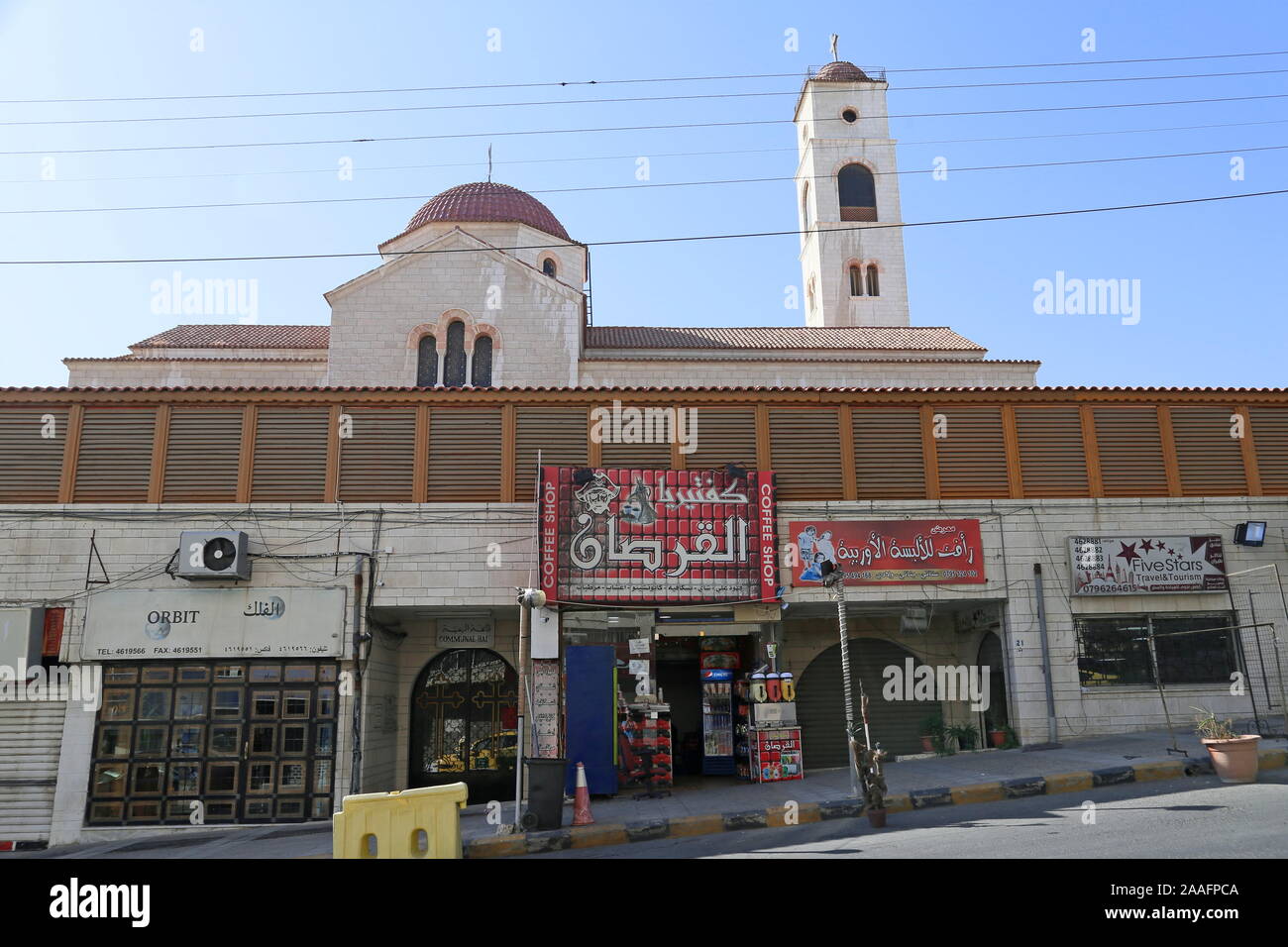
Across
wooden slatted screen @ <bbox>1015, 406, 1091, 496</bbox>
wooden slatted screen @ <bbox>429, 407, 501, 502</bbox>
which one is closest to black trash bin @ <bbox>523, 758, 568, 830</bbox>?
wooden slatted screen @ <bbox>429, 407, 501, 502</bbox>

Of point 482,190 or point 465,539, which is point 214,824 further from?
point 482,190

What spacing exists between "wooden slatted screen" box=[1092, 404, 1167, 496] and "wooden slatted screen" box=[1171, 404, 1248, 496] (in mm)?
385

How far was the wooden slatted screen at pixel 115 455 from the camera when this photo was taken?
15.9 m

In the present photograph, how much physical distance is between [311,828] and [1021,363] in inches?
943

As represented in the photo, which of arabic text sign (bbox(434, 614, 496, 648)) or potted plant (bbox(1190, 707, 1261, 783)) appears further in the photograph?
arabic text sign (bbox(434, 614, 496, 648))

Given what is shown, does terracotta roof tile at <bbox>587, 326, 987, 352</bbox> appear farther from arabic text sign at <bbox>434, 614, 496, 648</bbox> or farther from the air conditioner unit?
the air conditioner unit

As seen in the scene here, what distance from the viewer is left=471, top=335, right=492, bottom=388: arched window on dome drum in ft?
82.5

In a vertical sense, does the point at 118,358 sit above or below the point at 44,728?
above

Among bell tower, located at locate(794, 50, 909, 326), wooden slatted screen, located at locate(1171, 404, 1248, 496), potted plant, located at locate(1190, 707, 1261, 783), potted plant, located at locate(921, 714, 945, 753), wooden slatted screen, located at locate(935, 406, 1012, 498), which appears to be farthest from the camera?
bell tower, located at locate(794, 50, 909, 326)

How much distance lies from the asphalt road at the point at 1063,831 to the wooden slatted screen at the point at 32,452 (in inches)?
439

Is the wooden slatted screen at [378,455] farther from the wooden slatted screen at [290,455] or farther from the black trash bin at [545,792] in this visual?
the black trash bin at [545,792]

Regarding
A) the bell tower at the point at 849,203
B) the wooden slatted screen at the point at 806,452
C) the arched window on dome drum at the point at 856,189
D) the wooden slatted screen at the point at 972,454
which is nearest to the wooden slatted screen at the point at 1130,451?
the wooden slatted screen at the point at 972,454
